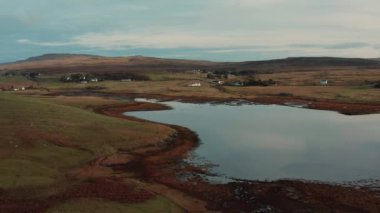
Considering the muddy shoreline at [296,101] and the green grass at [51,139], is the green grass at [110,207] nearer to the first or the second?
the green grass at [51,139]

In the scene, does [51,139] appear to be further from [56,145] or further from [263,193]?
[263,193]

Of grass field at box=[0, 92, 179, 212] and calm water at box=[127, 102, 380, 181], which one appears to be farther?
calm water at box=[127, 102, 380, 181]

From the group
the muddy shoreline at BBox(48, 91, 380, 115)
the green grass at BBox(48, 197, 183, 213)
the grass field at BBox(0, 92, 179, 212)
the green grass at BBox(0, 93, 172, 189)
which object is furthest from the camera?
the muddy shoreline at BBox(48, 91, 380, 115)

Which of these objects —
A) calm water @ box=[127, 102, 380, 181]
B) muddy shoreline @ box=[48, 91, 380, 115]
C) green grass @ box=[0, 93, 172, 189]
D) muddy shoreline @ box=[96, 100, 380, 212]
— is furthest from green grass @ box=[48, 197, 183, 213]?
muddy shoreline @ box=[48, 91, 380, 115]

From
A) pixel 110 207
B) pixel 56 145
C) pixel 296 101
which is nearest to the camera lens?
pixel 110 207

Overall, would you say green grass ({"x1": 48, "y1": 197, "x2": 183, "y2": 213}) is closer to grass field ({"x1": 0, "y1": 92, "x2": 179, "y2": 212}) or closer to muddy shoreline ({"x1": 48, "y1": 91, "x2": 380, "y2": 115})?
grass field ({"x1": 0, "y1": 92, "x2": 179, "y2": 212})

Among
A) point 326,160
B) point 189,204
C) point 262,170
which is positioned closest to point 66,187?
point 189,204

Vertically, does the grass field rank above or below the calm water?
above

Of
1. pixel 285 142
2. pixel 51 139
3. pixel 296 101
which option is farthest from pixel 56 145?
pixel 296 101
